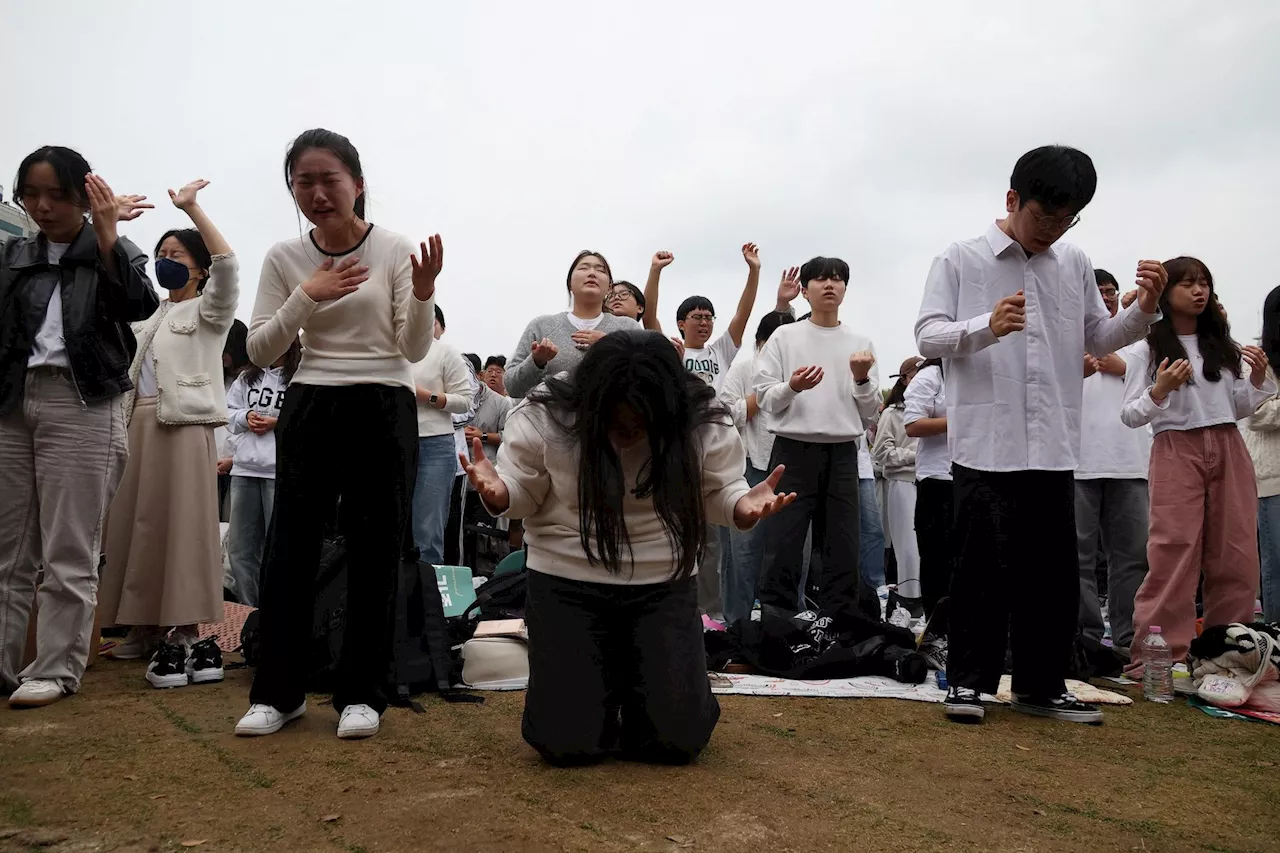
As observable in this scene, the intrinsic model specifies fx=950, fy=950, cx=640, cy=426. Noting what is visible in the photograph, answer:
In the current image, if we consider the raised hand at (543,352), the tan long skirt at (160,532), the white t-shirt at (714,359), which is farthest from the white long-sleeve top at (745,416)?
the tan long skirt at (160,532)

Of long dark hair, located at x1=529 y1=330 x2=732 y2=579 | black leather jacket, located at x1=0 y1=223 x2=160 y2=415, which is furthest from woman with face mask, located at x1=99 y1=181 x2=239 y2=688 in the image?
long dark hair, located at x1=529 y1=330 x2=732 y2=579

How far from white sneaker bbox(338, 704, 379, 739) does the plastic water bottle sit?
3291 mm

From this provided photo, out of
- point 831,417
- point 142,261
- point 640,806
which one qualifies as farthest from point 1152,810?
point 142,261

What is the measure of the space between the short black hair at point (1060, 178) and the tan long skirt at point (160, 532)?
3771 mm

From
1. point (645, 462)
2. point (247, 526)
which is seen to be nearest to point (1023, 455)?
point (645, 462)

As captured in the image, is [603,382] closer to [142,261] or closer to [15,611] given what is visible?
[142,261]

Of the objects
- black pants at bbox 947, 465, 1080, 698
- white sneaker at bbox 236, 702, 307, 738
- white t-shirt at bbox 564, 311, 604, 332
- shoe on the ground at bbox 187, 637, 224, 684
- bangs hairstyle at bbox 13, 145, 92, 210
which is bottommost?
shoe on the ground at bbox 187, 637, 224, 684

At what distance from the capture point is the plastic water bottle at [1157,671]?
4168 mm

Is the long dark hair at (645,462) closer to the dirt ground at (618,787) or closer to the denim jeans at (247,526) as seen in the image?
the dirt ground at (618,787)

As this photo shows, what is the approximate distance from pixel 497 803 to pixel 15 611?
7.94ft

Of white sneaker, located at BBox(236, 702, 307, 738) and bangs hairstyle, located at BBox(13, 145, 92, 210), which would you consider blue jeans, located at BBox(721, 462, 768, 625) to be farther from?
bangs hairstyle, located at BBox(13, 145, 92, 210)

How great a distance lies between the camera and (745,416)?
5875 millimetres

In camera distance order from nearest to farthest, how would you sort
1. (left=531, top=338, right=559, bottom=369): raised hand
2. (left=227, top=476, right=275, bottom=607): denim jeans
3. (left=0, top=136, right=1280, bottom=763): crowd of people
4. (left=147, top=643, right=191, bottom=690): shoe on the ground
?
A: (left=0, top=136, right=1280, bottom=763): crowd of people
(left=147, top=643, right=191, bottom=690): shoe on the ground
(left=531, top=338, right=559, bottom=369): raised hand
(left=227, top=476, right=275, bottom=607): denim jeans

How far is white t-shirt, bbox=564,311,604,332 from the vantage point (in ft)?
15.9
